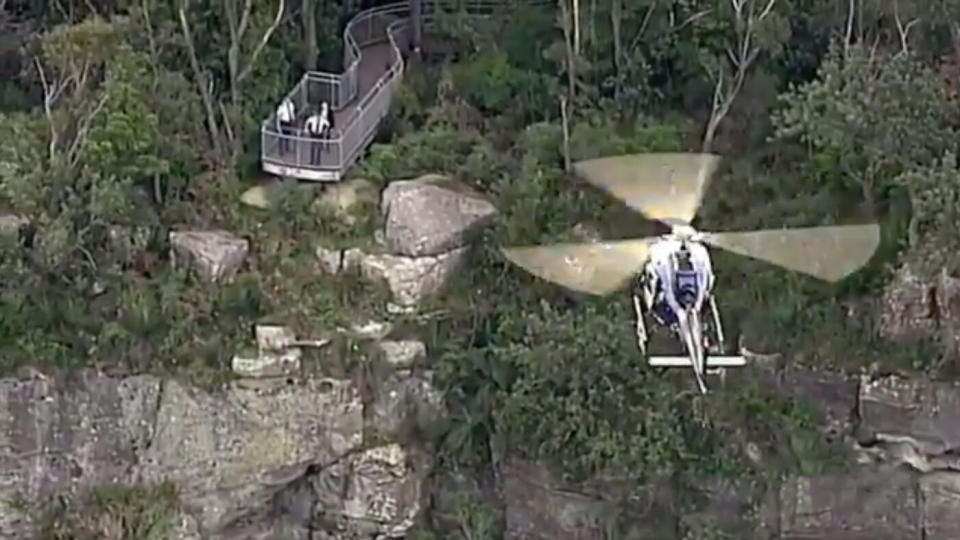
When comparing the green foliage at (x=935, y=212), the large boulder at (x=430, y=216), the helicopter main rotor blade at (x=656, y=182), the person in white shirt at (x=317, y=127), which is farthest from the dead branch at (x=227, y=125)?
the helicopter main rotor blade at (x=656, y=182)

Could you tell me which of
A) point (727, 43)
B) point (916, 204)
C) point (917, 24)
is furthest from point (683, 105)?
point (916, 204)

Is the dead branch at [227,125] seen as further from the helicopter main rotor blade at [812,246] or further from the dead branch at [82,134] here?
the helicopter main rotor blade at [812,246]

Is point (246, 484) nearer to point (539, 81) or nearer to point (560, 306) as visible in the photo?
point (560, 306)

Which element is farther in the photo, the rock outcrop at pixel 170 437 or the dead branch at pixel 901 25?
the dead branch at pixel 901 25

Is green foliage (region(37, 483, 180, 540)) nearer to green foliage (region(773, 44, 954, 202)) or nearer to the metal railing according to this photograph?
the metal railing

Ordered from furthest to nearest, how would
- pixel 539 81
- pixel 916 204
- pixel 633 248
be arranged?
pixel 539 81, pixel 916 204, pixel 633 248

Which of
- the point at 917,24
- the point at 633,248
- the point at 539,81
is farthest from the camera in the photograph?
the point at 539,81

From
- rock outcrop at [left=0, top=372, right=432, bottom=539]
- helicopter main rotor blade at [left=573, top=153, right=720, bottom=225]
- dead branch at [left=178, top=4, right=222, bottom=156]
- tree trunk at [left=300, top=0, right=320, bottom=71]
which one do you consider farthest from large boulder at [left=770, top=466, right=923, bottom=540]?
tree trunk at [left=300, top=0, right=320, bottom=71]
